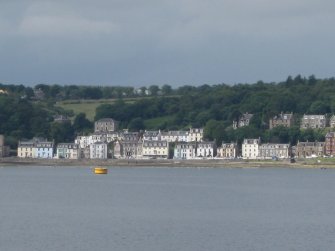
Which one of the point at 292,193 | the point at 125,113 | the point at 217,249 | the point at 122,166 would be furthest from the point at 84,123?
the point at 217,249

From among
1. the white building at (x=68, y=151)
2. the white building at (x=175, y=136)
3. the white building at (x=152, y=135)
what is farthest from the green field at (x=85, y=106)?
the white building at (x=68, y=151)

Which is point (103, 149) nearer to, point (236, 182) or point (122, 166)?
point (122, 166)

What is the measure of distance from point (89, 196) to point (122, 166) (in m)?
60.0

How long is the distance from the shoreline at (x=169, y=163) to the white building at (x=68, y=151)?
185 inches

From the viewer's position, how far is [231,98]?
14850 centimetres

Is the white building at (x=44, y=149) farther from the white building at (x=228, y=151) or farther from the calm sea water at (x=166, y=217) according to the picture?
the calm sea water at (x=166, y=217)

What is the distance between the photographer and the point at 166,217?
47938 millimetres

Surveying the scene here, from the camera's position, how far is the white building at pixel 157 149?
129 m

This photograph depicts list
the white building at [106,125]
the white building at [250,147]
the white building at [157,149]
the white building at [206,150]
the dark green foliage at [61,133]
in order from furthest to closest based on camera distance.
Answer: the white building at [106,125] < the dark green foliage at [61,133] < the white building at [157,149] < the white building at [206,150] < the white building at [250,147]

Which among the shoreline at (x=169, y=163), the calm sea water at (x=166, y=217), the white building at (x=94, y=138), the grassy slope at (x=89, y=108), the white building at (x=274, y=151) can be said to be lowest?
the calm sea water at (x=166, y=217)

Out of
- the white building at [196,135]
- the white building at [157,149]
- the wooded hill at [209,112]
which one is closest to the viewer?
the white building at [157,149]

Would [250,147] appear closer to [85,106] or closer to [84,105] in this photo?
[85,106]

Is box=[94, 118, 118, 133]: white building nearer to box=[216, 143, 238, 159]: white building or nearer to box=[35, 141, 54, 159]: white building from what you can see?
box=[35, 141, 54, 159]: white building

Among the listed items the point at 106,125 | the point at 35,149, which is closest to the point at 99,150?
the point at 35,149
